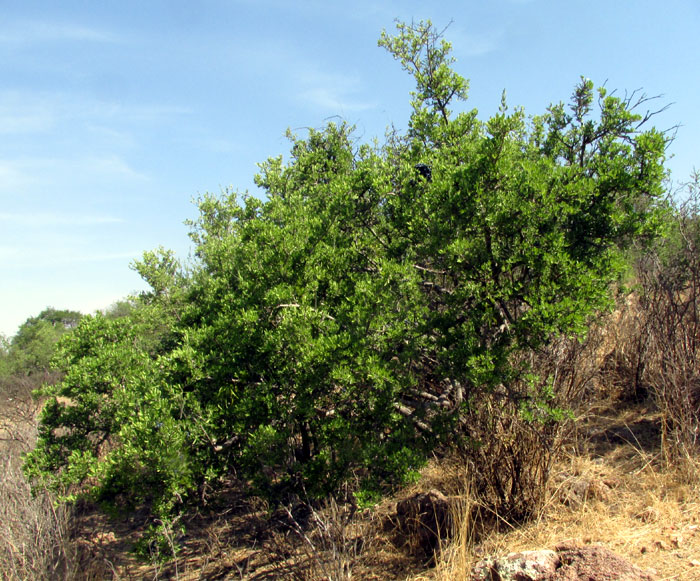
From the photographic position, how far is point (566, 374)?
5.61 metres

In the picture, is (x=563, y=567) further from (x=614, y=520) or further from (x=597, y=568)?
(x=614, y=520)

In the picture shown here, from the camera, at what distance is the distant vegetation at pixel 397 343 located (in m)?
4.12

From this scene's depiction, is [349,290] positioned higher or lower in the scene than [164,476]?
higher

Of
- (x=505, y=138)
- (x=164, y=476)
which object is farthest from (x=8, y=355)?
(x=505, y=138)

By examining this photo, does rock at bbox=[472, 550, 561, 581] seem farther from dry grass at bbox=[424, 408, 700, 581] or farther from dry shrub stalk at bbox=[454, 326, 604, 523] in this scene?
dry shrub stalk at bbox=[454, 326, 604, 523]

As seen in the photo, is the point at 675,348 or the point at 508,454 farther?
the point at 675,348

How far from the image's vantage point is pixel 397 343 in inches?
173

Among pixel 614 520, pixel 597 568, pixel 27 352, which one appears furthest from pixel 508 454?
pixel 27 352

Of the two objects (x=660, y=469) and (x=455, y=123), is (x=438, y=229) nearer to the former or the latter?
(x=455, y=123)

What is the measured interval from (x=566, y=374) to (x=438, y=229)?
2.56 meters

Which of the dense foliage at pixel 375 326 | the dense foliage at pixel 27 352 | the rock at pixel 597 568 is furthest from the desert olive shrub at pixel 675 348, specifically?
the dense foliage at pixel 27 352

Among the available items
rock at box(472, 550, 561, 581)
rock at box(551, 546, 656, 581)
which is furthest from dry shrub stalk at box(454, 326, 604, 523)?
rock at box(551, 546, 656, 581)

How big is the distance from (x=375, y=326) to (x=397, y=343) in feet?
1.30

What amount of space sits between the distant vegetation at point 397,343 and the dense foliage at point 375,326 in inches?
0.8
